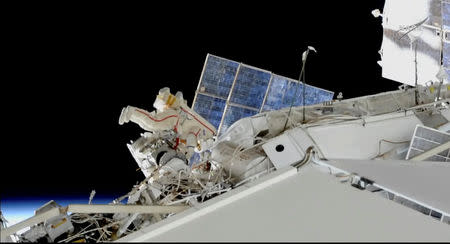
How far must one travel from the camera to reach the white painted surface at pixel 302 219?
1949 millimetres

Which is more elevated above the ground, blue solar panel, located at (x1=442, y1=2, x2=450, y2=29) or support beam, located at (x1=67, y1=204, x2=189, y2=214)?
blue solar panel, located at (x1=442, y1=2, x2=450, y2=29)

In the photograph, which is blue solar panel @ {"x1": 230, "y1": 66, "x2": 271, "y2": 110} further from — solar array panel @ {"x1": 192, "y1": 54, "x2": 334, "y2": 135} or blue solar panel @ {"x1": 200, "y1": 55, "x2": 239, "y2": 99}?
blue solar panel @ {"x1": 200, "y1": 55, "x2": 239, "y2": 99}

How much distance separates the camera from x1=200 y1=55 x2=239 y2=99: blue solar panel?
6848mm

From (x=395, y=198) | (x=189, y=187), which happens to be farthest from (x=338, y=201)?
(x=189, y=187)

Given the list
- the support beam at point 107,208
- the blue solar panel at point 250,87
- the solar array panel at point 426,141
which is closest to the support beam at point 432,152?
the solar array panel at point 426,141

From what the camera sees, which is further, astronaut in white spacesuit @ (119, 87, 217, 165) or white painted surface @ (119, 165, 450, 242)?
astronaut in white spacesuit @ (119, 87, 217, 165)

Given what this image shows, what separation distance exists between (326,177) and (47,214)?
75.4 inches

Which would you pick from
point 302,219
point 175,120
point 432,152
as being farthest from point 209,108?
point 302,219

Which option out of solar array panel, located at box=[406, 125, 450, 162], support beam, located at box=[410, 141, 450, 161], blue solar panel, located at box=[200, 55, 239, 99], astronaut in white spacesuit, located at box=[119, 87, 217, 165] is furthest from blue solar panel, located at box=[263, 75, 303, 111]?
support beam, located at box=[410, 141, 450, 161]

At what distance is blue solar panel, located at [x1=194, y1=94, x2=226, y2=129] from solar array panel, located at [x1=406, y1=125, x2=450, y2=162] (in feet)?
9.12

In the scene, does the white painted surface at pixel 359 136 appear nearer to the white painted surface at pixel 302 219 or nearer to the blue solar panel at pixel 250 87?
the blue solar panel at pixel 250 87

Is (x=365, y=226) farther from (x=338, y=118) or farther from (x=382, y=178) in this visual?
(x=338, y=118)

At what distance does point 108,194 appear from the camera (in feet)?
43.8

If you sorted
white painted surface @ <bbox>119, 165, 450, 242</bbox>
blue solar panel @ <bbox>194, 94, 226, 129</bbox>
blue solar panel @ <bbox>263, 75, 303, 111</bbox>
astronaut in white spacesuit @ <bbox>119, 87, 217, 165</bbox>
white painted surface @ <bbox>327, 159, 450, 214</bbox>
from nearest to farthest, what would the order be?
white painted surface @ <bbox>119, 165, 450, 242</bbox> < white painted surface @ <bbox>327, 159, 450, 214</bbox> < astronaut in white spacesuit @ <bbox>119, 87, 217, 165</bbox> < blue solar panel @ <bbox>194, 94, 226, 129</bbox> < blue solar panel @ <bbox>263, 75, 303, 111</bbox>
